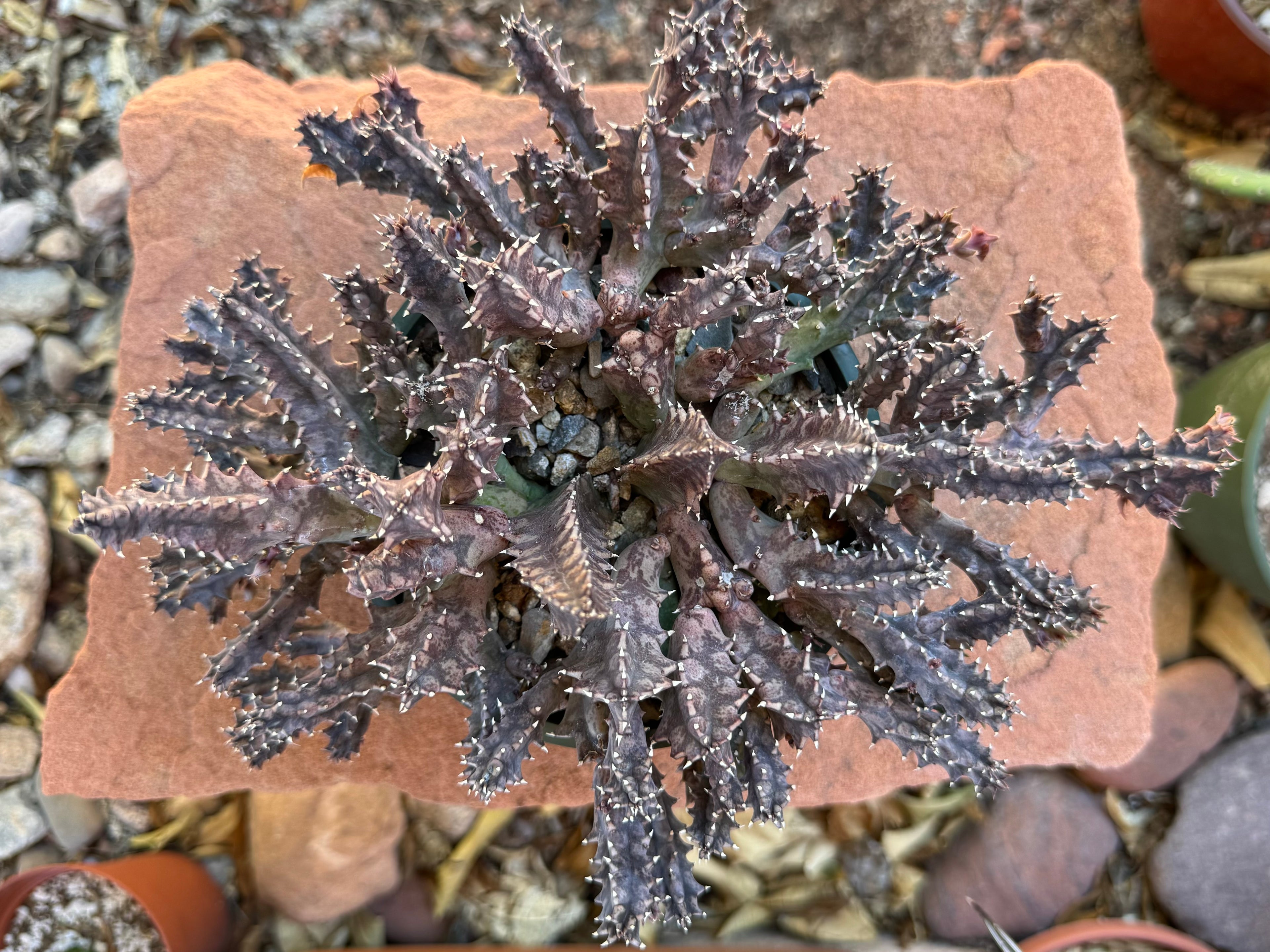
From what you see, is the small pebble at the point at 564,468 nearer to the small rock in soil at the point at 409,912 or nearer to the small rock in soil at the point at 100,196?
the small rock in soil at the point at 409,912

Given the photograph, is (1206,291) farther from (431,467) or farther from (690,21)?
(431,467)

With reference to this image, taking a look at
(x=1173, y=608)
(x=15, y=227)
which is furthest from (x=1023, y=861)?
(x=15, y=227)

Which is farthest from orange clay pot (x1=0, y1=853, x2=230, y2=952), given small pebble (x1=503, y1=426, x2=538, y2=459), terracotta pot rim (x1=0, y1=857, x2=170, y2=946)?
small pebble (x1=503, y1=426, x2=538, y2=459)

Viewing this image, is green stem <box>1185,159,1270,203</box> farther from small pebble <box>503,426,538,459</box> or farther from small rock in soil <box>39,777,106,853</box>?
small rock in soil <box>39,777,106,853</box>

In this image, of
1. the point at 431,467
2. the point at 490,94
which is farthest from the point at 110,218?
the point at 431,467

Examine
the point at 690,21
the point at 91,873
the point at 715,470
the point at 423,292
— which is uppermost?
the point at 690,21

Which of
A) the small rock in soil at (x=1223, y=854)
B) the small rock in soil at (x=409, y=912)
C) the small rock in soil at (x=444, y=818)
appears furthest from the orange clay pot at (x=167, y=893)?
the small rock in soil at (x=1223, y=854)

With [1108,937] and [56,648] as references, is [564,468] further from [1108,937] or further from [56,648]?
[1108,937]
